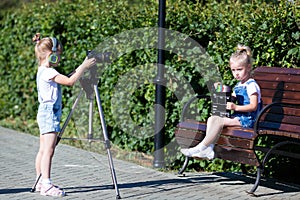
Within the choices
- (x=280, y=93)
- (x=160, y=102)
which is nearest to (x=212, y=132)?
(x=280, y=93)

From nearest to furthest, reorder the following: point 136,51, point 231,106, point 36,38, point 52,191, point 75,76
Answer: point 75,76 → point 52,191 → point 36,38 → point 231,106 → point 136,51

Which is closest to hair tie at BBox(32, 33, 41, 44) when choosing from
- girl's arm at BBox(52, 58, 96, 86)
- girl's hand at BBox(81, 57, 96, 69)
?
girl's arm at BBox(52, 58, 96, 86)

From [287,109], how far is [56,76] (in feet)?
7.77

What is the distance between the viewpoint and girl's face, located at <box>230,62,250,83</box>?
6.69 meters

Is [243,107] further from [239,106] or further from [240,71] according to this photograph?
[240,71]

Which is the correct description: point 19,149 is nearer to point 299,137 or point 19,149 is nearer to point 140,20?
point 140,20

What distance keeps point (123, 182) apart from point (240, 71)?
166 cm

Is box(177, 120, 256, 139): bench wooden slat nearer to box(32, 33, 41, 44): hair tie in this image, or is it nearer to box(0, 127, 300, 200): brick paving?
box(0, 127, 300, 200): brick paving

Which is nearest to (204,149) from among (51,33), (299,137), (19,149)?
(299,137)

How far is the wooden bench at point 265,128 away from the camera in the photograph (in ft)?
20.5

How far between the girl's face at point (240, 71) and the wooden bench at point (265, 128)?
0.36m

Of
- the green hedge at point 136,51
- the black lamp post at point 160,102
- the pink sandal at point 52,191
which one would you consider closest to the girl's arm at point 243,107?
the green hedge at point 136,51

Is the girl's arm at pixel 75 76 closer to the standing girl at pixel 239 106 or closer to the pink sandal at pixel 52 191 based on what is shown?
the pink sandal at pixel 52 191

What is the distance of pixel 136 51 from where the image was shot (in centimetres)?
858
